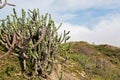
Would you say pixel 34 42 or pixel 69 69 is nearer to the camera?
pixel 34 42

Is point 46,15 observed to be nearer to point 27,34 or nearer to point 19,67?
point 27,34

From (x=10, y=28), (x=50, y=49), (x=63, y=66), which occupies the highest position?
(x=10, y=28)

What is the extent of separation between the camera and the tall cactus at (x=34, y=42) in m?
12.6

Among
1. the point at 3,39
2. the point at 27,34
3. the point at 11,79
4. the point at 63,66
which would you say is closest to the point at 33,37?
the point at 27,34

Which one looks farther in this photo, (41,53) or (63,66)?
(63,66)

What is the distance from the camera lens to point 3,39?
44.5 feet

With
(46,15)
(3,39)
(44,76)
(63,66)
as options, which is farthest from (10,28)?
(63,66)

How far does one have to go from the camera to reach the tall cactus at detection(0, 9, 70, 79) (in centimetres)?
1264

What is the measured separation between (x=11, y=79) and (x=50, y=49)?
6.95 feet

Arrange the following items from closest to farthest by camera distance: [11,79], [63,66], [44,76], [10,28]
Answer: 1. [11,79]
2. [44,76]
3. [10,28]
4. [63,66]

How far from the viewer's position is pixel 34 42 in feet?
43.3

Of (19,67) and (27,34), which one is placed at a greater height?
(27,34)

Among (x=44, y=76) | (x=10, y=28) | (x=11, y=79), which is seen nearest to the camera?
(x=11, y=79)

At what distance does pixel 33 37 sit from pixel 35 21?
2.53 feet
